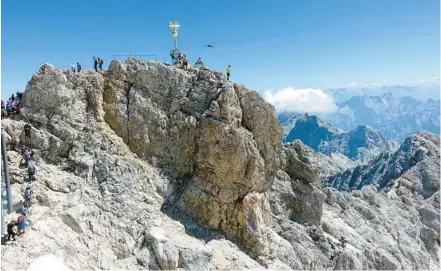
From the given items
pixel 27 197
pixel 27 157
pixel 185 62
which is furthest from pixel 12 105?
pixel 185 62

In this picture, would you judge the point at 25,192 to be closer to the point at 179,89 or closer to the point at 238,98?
the point at 179,89

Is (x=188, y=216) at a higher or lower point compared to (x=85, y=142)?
lower

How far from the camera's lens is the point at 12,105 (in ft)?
141

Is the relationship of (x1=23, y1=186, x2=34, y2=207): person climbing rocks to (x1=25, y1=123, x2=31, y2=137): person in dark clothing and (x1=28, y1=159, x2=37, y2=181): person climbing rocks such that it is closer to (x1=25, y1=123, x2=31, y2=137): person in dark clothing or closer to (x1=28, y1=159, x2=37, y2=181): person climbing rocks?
(x1=28, y1=159, x2=37, y2=181): person climbing rocks

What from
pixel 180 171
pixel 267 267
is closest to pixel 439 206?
pixel 267 267

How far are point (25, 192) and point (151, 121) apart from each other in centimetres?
1676

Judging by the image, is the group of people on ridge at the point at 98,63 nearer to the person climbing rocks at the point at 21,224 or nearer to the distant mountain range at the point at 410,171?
the person climbing rocks at the point at 21,224

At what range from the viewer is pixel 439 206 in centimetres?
9194


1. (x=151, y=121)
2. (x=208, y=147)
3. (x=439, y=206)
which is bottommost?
(x=439, y=206)

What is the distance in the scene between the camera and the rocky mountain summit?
37.6 meters

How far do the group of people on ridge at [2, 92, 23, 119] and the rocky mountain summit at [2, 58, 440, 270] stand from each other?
125cm

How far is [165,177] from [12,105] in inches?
720

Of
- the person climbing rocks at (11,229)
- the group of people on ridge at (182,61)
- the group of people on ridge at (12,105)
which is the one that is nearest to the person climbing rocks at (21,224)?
the person climbing rocks at (11,229)

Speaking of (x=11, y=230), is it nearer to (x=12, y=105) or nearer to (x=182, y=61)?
(x=12, y=105)
